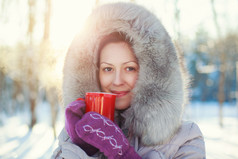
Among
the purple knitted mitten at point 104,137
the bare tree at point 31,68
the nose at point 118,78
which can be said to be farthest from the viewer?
the bare tree at point 31,68

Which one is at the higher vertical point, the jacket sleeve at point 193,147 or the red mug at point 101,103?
the red mug at point 101,103

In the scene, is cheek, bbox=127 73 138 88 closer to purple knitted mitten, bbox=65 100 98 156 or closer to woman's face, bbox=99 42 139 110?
woman's face, bbox=99 42 139 110

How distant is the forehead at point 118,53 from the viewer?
1565 mm

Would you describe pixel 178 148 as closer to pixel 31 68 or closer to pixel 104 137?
pixel 104 137

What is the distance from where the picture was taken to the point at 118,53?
1591 mm

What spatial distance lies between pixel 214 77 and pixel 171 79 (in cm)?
3226

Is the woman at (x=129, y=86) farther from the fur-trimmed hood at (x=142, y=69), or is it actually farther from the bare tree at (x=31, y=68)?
the bare tree at (x=31, y=68)

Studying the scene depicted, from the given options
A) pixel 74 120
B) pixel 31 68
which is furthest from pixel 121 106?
pixel 31 68

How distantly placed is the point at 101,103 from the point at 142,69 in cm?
40

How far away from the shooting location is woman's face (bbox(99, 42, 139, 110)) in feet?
5.11

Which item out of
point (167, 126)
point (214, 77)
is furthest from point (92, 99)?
point (214, 77)

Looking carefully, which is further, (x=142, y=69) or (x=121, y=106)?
(x=121, y=106)

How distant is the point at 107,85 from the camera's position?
1.63 m

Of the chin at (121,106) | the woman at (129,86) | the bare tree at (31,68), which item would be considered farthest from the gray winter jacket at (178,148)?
the bare tree at (31,68)
